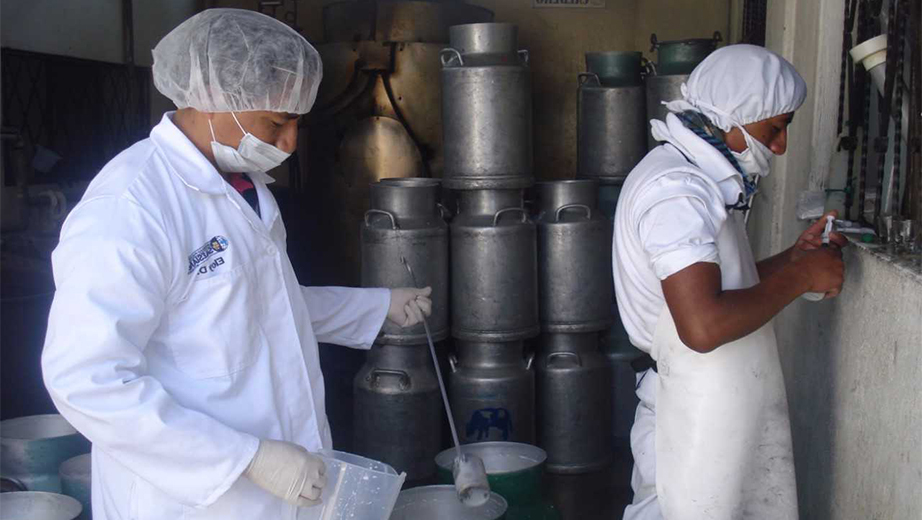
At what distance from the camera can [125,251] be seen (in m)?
1.45

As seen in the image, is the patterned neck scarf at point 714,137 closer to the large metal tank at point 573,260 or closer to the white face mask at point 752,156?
the white face mask at point 752,156

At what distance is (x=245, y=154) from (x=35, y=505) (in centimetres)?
112

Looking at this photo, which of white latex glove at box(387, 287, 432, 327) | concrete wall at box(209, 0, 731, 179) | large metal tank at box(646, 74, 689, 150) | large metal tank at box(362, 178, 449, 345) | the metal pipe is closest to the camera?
white latex glove at box(387, 287, 432, 327)

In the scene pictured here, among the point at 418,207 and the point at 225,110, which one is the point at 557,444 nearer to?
the point at 418,207

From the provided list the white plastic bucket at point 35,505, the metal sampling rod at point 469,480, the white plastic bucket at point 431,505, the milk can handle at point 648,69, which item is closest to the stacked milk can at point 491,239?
the milk can handle at point 648,69

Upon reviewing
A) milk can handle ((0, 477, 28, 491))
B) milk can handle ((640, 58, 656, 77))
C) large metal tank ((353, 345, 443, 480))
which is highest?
milk can handle ((640, 58, 656, 77))

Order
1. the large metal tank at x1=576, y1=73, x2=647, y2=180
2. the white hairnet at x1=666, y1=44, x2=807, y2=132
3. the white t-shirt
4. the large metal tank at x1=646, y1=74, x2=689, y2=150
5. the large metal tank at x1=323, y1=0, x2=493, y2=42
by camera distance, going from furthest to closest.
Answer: the large metal tank at x1=323, y1=0, x2=493, y2=42, the large metal tank at x1=576, y1=73, x2=647, y2=180, the large metal tank at x1=646, y1=74, x2=689, y2=150, the white hairnet at x1=666, y1=44, x2=807, y2=132, the white t-shirt

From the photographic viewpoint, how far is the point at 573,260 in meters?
3.75

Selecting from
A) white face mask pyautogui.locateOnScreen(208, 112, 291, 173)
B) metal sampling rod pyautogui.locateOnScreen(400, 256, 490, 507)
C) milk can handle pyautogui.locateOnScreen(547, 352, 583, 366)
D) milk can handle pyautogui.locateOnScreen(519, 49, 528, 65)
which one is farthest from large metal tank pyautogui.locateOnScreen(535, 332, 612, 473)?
white face mask pyautogui.locateOnScreen(208, 112, 291, 173)

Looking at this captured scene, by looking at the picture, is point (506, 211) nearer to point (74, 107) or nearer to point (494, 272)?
point (494, 272)

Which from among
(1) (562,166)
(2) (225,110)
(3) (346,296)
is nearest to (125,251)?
(2) (225,110)

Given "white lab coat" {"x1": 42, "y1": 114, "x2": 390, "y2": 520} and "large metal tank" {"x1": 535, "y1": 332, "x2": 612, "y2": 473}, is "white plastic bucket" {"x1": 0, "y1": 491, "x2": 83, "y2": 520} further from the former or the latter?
"large metal tank" {"x1": 535, "y1": 332, "x2": 612, "y2": 473}

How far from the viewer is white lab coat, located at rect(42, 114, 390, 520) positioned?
55.7 inches

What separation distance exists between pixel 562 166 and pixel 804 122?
239 cm
